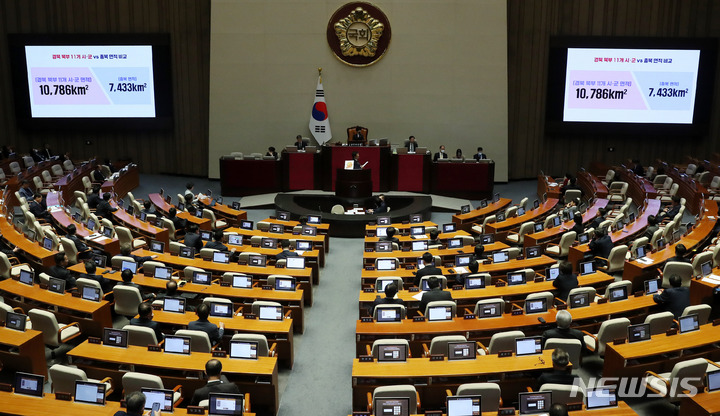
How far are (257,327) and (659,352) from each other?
497 centimetres

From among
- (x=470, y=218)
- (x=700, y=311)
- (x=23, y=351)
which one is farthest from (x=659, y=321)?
(x=470, y=218)

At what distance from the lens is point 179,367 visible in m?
7.37

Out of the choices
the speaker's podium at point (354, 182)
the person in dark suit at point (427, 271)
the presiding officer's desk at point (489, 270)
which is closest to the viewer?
the person in dark suit at point (427, 271)

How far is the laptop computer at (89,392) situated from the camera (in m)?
6.59

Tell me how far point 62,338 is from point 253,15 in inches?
591

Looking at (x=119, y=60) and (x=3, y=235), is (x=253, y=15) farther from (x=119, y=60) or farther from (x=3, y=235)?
(x=3, y=235)

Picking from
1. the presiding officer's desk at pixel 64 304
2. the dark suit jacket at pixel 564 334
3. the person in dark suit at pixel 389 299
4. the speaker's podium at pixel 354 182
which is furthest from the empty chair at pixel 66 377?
the speaker's podium at pixel 354 182

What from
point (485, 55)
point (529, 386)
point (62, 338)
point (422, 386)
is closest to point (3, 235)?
point (62, 338)

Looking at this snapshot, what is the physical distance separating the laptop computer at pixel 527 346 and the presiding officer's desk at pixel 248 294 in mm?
3549

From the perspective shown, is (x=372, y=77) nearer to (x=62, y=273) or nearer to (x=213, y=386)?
(x=62, y=273)

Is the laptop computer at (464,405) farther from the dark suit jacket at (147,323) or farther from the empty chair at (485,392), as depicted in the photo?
the dark suit jacket at (147,323)

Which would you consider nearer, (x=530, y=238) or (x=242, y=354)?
(x=242, y=354)

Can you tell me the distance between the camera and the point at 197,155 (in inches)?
922

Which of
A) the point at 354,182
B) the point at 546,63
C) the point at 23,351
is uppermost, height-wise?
the point at 546,63
